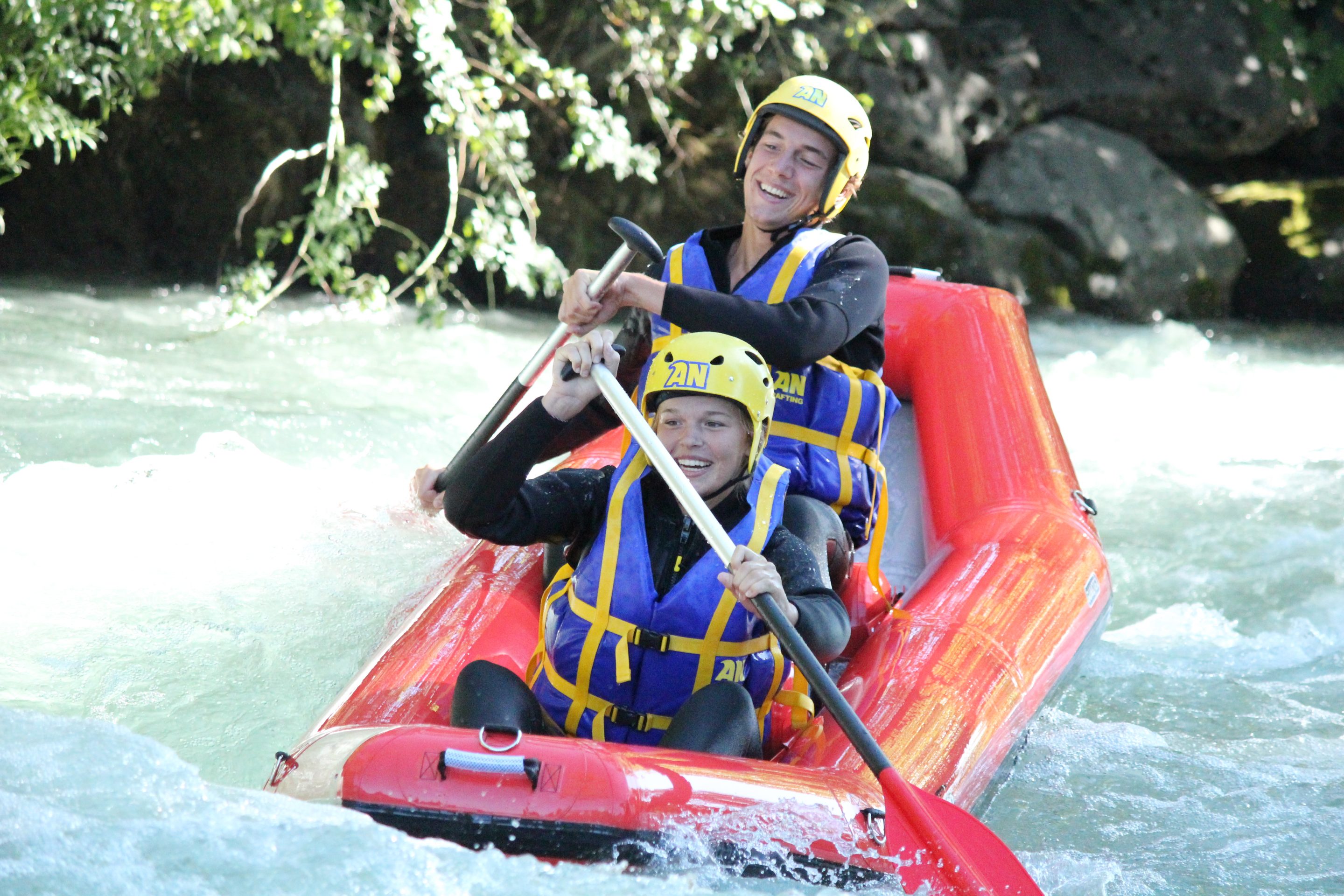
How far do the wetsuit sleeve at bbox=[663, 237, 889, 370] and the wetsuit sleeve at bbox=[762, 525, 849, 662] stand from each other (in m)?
0.33

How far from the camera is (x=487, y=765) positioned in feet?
5.77

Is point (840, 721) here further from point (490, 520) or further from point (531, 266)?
point (531, 266)

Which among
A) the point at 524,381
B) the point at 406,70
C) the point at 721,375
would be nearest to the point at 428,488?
the point at 524,381

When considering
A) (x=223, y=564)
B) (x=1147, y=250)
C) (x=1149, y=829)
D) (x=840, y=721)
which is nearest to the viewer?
(x=840, y=721)

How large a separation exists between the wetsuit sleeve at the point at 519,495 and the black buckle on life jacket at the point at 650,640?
0.25 metres

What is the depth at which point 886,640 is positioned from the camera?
2.52 meters

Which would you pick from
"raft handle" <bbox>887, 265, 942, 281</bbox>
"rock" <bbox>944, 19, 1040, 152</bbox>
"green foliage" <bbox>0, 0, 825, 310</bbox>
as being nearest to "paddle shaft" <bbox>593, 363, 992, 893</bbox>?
"raft handle" <bbox>887, 265, 942, 281</bbox>

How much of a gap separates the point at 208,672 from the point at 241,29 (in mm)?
2490

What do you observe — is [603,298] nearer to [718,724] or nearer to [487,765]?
[718,724]

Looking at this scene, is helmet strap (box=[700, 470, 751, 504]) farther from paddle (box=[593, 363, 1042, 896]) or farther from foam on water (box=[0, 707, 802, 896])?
foam on water (box=[0, 707, 802, 896])

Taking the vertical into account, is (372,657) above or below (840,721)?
below

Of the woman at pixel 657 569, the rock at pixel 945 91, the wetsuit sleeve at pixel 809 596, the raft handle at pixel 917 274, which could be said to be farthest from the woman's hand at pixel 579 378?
the rock at pixel 945 91

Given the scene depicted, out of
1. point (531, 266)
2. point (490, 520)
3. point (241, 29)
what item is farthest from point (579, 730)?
point (531, 266)

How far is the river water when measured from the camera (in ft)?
5.88
